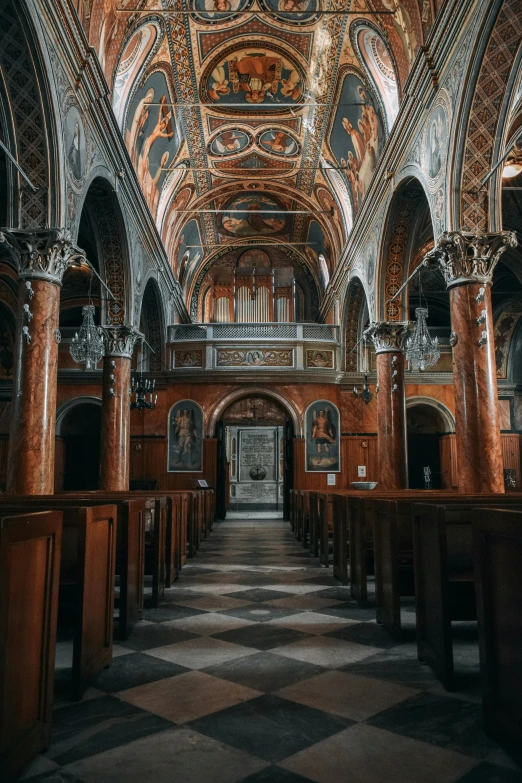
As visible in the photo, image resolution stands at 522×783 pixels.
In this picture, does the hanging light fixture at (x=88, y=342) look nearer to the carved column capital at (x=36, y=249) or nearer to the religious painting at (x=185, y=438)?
the carved column capital at (x=36, y=249)

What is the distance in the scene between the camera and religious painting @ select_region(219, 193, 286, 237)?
21.8m

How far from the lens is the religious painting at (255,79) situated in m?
14.6

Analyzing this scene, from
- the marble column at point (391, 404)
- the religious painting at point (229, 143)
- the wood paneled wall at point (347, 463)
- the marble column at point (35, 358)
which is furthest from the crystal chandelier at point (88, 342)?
the wood paneled wall at point (347, 463)

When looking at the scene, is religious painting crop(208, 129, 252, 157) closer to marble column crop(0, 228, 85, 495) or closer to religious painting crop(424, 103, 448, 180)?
religious painting crop(424, 103, 448, 180)

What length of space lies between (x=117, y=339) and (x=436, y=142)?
7.78m

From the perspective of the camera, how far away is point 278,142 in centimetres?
1802

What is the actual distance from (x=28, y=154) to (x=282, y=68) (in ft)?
28.5

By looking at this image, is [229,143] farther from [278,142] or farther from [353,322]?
[353,322]

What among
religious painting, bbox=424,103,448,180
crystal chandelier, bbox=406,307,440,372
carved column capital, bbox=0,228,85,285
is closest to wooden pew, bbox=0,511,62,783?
carved column capital, bbox=0,228,85,285

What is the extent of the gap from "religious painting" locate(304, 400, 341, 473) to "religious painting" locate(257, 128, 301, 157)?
7.90 m

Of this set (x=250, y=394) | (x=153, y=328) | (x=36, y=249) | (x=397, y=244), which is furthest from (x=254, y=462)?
(x=36, y=249)

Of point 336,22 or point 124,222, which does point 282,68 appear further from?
point 124,222

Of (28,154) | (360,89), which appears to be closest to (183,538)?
(28,154)

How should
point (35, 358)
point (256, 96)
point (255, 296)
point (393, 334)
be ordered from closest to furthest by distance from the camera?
1. point (35, 358)
2. point (393, 334)
3. point (256, 96)
4. point (255, 296)
